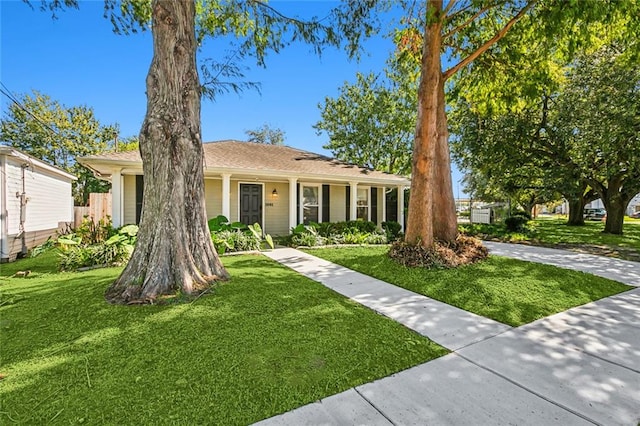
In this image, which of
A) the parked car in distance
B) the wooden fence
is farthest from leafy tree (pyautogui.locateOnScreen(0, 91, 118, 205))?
the parked car in distance

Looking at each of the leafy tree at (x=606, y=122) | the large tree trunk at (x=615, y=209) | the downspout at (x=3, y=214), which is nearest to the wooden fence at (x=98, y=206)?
the downspout at (x=3, y=214)

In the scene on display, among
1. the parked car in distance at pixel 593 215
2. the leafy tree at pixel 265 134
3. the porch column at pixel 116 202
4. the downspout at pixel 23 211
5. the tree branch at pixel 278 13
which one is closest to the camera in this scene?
the tree branch at pixel 278 13

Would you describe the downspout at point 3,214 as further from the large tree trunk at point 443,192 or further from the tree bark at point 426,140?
the large tree trunk at point 443,192

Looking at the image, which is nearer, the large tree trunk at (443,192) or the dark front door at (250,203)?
the large tree trunk at (443,192)

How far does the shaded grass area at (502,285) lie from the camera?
4.05 meters

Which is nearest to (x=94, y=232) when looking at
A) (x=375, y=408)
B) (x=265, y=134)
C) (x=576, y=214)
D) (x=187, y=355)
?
(x=187, y=355)

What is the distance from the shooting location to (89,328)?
10.7ft

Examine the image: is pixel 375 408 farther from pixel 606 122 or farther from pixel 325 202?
pixel 606 122

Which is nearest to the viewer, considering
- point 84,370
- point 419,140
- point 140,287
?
point 84,370

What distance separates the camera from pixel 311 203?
1230cm

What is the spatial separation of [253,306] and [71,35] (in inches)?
373

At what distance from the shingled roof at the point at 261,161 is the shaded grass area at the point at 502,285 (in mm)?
4605

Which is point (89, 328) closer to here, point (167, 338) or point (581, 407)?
point (167, 338)

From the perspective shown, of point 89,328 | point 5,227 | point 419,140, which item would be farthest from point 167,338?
point 5,227
